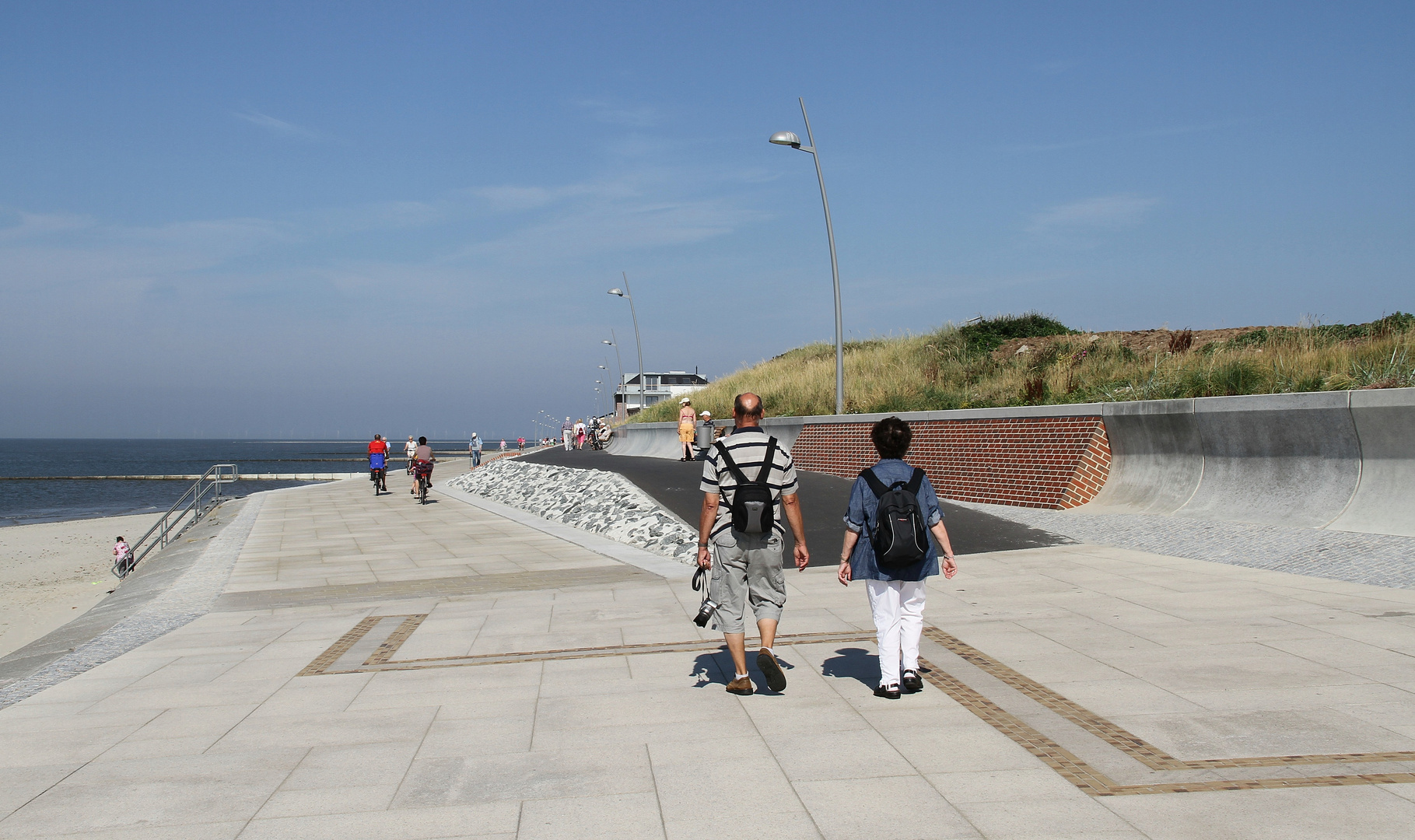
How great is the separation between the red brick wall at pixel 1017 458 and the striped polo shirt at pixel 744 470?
336 inches

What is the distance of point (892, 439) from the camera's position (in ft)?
17.5

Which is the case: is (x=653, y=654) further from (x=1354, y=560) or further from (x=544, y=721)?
(x=1354, y=560)

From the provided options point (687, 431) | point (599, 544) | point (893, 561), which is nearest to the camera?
point (893, 561)

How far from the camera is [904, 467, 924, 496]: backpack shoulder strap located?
17.1 ft

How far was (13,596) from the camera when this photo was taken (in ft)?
68.6

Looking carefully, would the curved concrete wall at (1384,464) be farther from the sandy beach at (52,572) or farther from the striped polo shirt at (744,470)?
the sandy beach at (52,572)

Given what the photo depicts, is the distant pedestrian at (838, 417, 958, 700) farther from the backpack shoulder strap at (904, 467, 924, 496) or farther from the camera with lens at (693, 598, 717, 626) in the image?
the camera with lens at (693, 598, 717, 626)

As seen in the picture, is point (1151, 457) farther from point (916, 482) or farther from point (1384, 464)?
point (916, 482)

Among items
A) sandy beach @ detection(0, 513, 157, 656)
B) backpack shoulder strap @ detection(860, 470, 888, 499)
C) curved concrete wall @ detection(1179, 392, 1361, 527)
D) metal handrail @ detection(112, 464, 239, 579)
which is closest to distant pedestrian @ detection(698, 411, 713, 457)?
metal handrail @ detection(112, 464, 239, 579)

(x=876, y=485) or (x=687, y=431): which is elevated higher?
(x=687, y=431)

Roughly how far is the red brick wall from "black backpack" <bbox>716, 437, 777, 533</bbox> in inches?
340

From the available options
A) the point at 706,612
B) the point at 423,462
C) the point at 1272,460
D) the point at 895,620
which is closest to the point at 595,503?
the point at 423,462

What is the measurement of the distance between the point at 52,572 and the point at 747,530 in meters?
27.4

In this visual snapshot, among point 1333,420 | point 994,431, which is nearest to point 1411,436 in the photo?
point 1333,420
